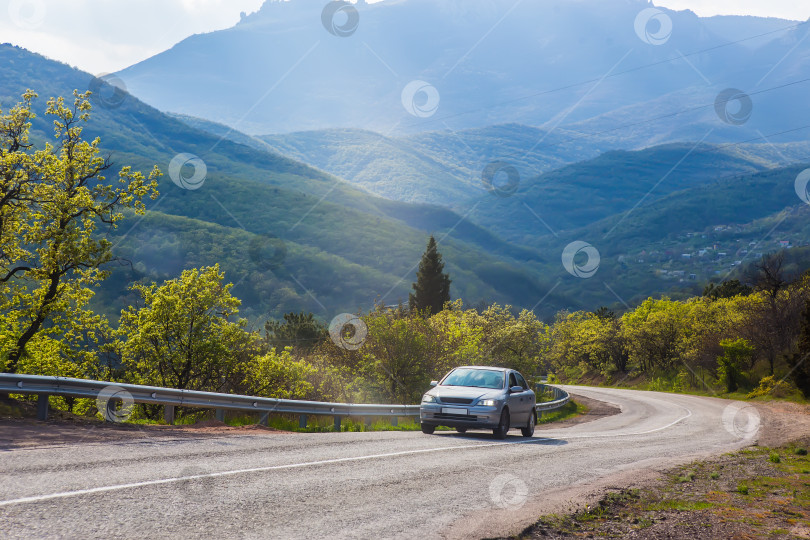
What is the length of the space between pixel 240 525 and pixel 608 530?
370 cm

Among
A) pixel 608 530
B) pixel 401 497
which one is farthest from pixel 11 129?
pixel 608 530

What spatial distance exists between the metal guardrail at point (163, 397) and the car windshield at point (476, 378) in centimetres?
314

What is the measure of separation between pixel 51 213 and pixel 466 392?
1283 cm

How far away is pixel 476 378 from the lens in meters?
16.2

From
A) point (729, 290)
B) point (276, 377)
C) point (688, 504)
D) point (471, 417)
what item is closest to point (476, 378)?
point (471, 417)

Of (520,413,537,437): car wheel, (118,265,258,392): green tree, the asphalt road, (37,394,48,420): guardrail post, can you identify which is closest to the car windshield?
(520,413,537,437): car wheel

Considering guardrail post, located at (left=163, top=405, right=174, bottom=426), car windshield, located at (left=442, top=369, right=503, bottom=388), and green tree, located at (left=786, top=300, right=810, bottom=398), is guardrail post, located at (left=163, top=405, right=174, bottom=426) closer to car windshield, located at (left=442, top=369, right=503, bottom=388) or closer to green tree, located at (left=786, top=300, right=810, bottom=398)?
car windshield, located at (left=442, top=369, right=503, bottom=388)

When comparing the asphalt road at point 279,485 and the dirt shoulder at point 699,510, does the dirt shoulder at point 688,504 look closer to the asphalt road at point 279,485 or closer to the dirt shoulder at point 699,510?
the dirt shoulder at point 699,510

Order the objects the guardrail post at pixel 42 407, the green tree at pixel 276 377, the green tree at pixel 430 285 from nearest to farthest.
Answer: the guardrail post at pixel 42 407 → the green tree at pixel 276 377 → the green tree at pixel 430 285

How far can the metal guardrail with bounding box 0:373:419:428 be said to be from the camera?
1152cm

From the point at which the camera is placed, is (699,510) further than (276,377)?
No

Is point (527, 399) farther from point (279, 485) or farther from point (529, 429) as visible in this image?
point (279, 485)

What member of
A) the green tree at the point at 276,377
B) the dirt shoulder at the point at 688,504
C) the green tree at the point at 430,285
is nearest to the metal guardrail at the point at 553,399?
the green tree at the point at 276,377

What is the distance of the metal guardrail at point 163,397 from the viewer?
11.5m
